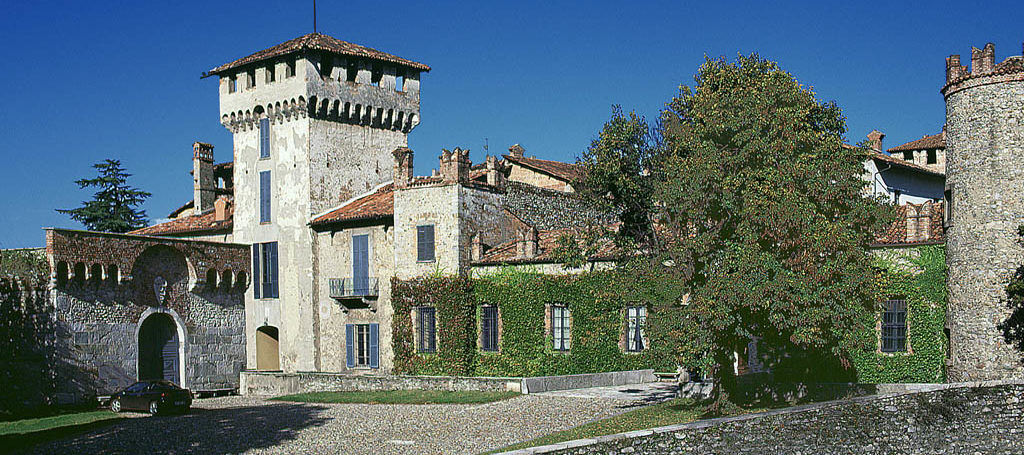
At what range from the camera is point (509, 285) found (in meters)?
35.0

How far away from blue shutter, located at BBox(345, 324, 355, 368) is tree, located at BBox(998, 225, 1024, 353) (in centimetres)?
2385

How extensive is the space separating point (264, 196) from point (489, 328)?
1345cm

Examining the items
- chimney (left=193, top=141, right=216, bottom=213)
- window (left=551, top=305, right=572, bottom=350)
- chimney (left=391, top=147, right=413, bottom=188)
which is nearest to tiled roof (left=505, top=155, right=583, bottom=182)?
chimney (left=391, top=147, right=413, bottom=188)

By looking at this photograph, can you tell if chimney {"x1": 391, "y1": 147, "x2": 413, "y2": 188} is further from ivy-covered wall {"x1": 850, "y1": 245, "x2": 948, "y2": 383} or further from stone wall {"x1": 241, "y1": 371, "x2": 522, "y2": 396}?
ivy-covered wall {"x1": 850, "y1": 245, "x2": 948, "y2": 383}

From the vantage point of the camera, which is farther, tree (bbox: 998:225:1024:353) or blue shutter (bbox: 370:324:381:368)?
blue shutter (bbox: 370:324:381:368)

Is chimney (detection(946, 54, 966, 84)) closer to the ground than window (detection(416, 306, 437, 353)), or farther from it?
farther from it

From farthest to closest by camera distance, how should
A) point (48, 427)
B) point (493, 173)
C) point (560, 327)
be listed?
point (493, 173) → point (560, 327) → point (48, 427)

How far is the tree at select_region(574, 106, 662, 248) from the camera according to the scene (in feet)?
84.3

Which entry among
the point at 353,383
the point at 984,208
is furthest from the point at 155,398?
the point at 984,208

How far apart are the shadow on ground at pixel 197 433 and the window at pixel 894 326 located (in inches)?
693

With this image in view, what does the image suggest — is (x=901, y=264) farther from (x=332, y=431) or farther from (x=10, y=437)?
(x=10, y=437)

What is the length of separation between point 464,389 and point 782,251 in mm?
12979

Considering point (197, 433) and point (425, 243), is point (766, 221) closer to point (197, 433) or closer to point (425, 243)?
point (197, 433)

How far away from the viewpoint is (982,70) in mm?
27938
